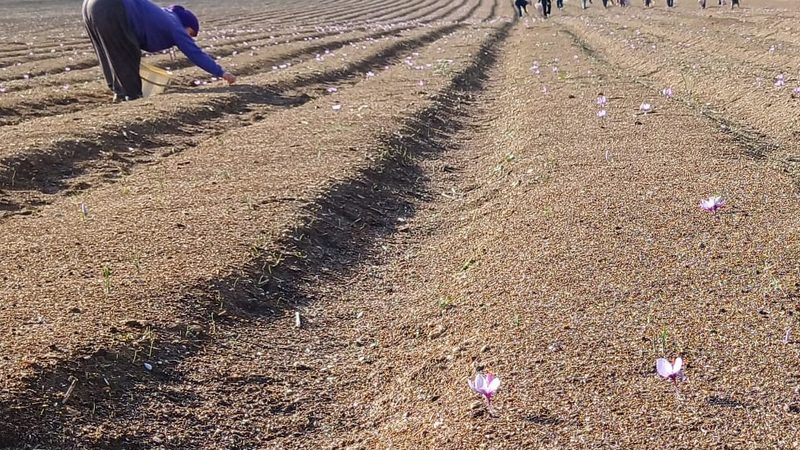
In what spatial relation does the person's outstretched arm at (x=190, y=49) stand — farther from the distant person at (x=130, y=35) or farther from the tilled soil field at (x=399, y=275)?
the tilled soil field at (x=399, y=275)

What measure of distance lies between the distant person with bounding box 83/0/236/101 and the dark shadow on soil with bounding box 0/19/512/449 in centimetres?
411

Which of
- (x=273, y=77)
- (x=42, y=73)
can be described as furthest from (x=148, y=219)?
(x=42, y=73)

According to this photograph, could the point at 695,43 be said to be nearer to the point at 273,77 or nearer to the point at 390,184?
the point at 273,77

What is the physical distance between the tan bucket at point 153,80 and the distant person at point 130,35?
0.41 metres

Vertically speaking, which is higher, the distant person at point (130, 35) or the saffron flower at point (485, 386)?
the distant person at point (130, 35)

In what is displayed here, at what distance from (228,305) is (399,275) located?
1.16 m

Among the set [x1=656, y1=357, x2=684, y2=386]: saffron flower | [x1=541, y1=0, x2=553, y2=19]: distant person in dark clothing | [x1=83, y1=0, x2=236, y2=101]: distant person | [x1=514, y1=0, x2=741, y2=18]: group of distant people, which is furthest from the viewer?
[x1=514, y1=0, x2=741, y2=18]: group of distant people

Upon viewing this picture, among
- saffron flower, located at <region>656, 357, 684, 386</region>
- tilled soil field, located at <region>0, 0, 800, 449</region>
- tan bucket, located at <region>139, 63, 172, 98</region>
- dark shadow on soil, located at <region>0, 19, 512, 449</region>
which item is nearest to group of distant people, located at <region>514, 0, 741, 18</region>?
tan bucket, located at <region>139, 63, 172, 98</region>

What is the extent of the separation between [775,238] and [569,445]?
2.28 meters

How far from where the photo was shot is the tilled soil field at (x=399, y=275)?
2.98m

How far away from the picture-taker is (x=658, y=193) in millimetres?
5301

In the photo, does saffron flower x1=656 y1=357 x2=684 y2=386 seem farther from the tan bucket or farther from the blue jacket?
the tan bucket

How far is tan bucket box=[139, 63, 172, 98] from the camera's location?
11.2 metres

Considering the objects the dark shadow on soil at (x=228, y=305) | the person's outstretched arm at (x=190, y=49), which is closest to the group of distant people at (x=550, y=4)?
the person's outstretched arm at (x=190, y=49)
